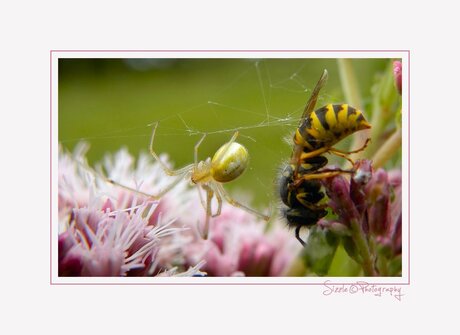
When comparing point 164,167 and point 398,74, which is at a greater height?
point 398,74

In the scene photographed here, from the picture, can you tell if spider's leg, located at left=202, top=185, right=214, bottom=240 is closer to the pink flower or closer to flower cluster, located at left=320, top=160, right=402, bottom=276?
flower cluster, located at left=320, top=160, right=402, bottom=276

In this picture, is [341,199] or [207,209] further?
[207,209]

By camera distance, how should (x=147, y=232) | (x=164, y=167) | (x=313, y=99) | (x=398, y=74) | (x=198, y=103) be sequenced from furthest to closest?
(x=198, y=103) → (x=164, y=167) → (x=398, y=74) → (x=147, y=232) → (x=313, y=99)

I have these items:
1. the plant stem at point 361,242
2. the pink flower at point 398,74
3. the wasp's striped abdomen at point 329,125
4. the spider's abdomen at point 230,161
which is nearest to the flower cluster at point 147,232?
the spider's abdomen at point 230,161

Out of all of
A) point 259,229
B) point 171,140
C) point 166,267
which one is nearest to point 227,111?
point 171,140

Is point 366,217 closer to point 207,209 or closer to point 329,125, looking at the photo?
point 329,125

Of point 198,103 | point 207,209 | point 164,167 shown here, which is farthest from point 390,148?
point 198,103

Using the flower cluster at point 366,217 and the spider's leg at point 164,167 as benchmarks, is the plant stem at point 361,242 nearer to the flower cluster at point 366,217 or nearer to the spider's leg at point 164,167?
the flower cluster at point 366,217

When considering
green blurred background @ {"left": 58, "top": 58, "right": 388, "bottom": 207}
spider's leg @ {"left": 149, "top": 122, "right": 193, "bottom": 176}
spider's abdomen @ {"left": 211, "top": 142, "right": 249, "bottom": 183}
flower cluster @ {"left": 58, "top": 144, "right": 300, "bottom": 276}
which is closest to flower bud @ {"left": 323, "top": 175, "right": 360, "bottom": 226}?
green blurred background @ {"left": 58, "top": 58, "right": 388, "bottom": 207}
